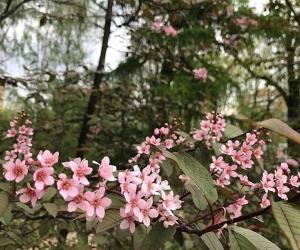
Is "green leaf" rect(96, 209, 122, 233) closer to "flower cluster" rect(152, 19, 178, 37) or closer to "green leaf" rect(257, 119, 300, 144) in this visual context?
"green leaf" rect(257, 119, 300, 144)

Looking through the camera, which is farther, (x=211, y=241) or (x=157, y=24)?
(x=157, y=24)

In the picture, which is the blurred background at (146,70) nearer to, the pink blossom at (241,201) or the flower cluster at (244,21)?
the flower cluster at (244,21)

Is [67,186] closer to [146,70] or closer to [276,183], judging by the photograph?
[276,183]

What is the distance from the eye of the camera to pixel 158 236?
1.21 metres

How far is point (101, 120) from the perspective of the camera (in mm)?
3557

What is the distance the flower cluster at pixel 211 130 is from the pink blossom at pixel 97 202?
0.77m

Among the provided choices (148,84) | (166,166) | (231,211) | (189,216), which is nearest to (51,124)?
(189,216)

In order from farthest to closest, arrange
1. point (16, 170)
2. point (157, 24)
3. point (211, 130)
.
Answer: point (157, 24)
point (211, 130)
point (16, 170)

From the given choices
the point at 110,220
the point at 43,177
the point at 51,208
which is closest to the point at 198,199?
the point at 110,220

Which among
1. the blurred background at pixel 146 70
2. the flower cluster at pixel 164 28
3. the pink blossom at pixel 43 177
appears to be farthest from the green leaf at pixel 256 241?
the flower cluster at pixel 164 28

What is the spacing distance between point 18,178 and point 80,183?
0.14 m

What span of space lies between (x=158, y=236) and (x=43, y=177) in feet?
1.06

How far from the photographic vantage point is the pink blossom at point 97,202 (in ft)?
3.44

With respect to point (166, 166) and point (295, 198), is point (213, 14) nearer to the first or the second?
point (166, 166)
